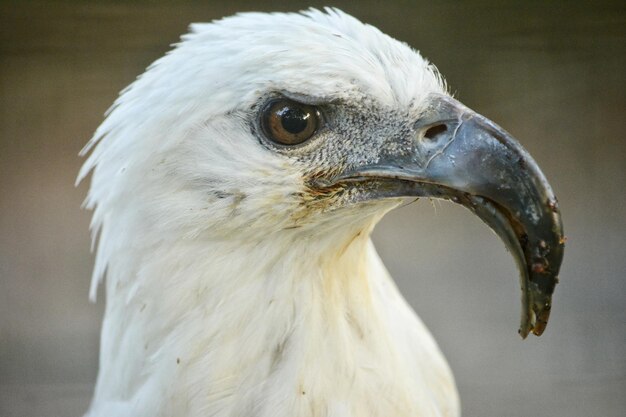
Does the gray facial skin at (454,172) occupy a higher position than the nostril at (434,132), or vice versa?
the nostril at (434,132)

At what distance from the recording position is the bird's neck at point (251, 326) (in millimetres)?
1608

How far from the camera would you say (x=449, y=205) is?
12.6ft

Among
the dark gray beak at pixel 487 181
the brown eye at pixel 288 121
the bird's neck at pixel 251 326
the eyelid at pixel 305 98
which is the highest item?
the eyelid at pixel 305 98

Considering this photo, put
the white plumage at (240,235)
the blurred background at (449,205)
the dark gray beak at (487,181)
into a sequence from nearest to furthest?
the dark gray beak at (487,181) → the white plumage at (240,235) → the blurred background at (449,205)

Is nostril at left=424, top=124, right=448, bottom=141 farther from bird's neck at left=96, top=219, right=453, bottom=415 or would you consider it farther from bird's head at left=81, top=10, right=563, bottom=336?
bird's neck at left=96, top=219, right=453, bottom=415

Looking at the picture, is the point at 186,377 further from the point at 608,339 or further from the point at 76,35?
the point at 608,339

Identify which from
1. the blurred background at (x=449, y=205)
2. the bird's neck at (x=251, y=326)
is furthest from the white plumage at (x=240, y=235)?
the blurred background at (x=449, y=205)

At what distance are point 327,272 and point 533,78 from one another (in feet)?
7.27

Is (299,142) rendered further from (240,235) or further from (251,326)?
(251,326)

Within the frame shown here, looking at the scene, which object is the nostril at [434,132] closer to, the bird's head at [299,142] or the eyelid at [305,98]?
the bird's head at [299,142]

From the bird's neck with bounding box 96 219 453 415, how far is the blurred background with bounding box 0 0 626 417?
191 cm

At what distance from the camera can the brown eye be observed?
1550 mm

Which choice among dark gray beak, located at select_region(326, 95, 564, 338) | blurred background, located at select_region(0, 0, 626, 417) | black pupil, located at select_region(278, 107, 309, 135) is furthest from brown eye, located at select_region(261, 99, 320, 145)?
blurred background, located at select_region(0, 0, 626, 417)

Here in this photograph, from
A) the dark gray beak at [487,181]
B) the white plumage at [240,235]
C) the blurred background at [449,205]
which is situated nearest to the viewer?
the dark gray beak at [487,181]
